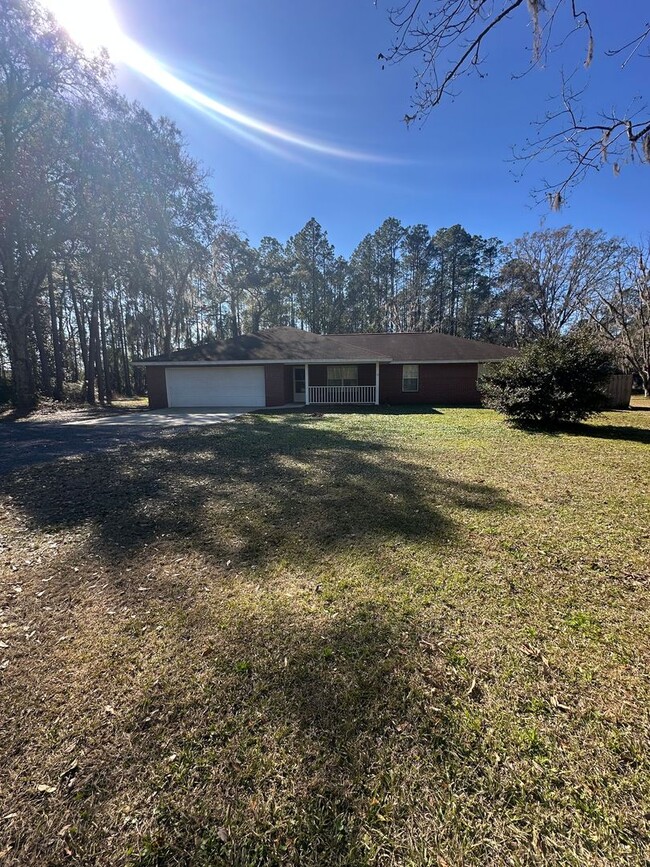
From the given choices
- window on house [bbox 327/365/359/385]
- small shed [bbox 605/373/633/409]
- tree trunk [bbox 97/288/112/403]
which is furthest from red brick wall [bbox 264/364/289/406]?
small shed [bbox 605/373/633/409]

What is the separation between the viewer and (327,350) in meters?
17.5

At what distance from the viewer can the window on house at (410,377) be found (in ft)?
60.8

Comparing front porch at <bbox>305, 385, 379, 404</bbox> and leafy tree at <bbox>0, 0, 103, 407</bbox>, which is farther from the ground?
leafy tree at <bbox>0, 0, 103, 407</bbox>

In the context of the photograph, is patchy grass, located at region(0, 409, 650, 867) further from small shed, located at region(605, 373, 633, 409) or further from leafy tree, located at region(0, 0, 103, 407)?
leafy tree, located at region(0, 0, 103, 407)

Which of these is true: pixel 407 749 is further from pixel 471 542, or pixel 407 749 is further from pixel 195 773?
pixel 471 542

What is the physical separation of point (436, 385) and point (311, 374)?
6250 mm

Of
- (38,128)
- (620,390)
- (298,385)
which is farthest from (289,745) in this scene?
(38,128)

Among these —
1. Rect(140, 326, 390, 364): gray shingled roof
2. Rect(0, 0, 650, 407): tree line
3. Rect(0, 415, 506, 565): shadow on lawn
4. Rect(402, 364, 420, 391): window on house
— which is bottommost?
Rect(0, 415, 506, 565): shadow on lawn

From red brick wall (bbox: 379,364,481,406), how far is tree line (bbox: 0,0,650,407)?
9592 mm

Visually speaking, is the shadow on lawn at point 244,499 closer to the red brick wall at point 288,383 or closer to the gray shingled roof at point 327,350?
the gray shingled roof at point 327,350

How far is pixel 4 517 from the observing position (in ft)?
15.7

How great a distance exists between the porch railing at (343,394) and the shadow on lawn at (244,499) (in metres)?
9.82

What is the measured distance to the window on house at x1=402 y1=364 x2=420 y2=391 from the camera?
60.8 ft

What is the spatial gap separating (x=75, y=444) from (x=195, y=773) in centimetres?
940
